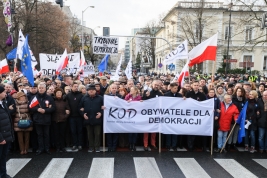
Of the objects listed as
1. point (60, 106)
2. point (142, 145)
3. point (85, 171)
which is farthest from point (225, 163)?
point (60, 106)

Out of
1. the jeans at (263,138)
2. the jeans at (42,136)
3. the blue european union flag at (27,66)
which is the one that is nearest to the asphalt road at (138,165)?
the jeans at (42,136)

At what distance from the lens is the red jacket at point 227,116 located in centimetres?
707

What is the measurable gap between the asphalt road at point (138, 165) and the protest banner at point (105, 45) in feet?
25.1

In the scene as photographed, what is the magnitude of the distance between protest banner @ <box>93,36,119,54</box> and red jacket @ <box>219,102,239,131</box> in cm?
810

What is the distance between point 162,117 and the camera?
7137 mm

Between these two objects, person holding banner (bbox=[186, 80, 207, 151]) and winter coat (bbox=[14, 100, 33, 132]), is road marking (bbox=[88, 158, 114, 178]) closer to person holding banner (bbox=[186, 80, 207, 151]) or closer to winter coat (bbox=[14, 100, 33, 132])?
winter coat (bbox=[14, 100, 33, 132])

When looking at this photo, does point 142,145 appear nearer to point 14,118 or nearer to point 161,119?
point 161,119

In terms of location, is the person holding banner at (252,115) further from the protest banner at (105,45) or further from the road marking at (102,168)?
the protest banner at (105,45)

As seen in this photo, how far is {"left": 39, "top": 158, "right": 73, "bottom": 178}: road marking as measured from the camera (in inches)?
214

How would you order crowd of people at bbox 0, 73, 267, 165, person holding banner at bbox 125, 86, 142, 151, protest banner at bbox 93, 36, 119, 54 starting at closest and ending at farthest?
crowd of people at bbox 0, 73, 267, 165, person holding banner at bbox 125, 86, 142, 151, protest banner at bbox 93, 36, 119, 54

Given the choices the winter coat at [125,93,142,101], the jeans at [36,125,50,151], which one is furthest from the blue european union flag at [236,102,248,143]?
the jeans at [36,125,50,151]

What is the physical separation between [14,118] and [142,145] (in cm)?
357

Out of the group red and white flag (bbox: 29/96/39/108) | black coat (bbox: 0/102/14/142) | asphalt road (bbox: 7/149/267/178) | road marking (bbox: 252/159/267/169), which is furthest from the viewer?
red and white flag (bbox: 29/96/39/108)

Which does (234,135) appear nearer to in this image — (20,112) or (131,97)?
(131,97)
